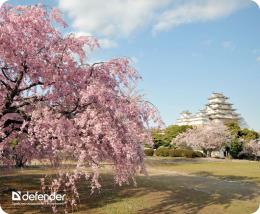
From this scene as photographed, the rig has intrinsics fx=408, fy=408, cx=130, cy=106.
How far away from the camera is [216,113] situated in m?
54.9

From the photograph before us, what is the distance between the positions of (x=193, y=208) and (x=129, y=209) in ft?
7.10

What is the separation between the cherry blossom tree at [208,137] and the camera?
46719mm

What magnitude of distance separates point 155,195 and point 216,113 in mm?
41984

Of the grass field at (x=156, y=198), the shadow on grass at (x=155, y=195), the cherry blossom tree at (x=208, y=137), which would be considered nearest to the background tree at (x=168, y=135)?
the cherry blossom tree at (x=208, y=137)

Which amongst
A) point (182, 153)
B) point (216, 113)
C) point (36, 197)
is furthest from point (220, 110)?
point (36, 197)

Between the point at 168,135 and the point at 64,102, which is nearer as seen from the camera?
the point at 64,102

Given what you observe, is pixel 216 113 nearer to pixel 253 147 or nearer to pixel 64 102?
pixel 253 147

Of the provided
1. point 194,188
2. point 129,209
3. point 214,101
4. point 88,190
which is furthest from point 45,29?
point 214,101

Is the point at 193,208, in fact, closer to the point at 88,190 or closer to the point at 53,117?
the point at 88,190

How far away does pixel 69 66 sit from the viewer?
35.4 feet

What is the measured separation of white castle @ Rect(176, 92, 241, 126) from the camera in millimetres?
52688

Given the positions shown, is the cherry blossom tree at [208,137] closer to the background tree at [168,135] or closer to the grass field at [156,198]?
the background tree at [168,135]

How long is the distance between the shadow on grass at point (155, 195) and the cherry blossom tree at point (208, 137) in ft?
93.8

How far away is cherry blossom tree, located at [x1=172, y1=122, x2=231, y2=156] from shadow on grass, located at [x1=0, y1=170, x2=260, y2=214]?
2858cm
